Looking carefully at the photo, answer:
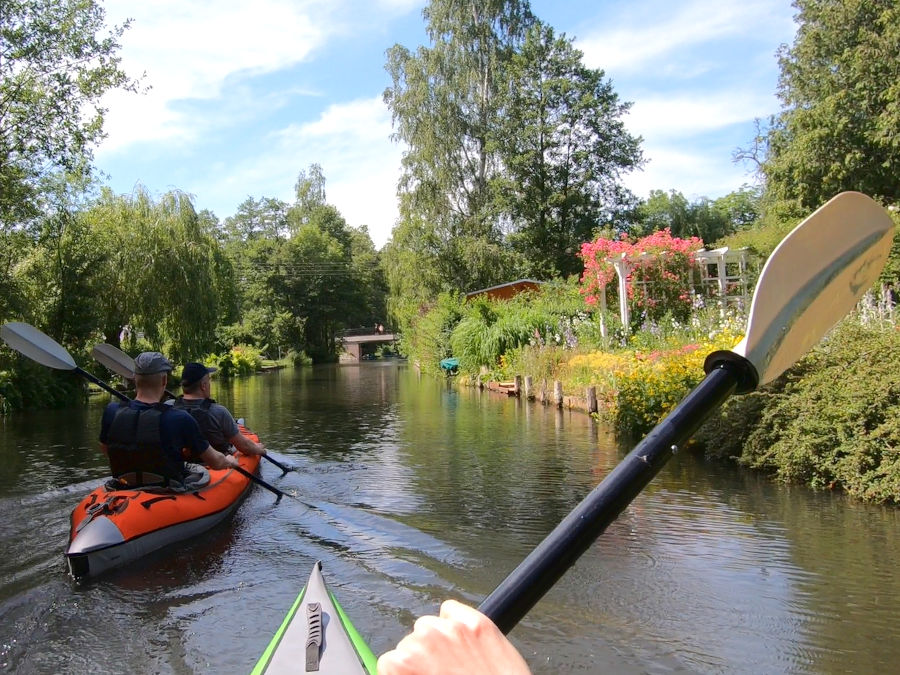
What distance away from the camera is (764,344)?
1.08m

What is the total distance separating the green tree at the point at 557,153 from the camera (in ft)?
111

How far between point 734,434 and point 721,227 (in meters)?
43.9

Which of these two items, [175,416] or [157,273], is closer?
[175,416]

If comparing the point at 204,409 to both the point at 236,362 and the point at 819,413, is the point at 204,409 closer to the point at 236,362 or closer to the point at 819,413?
the point at 819,413

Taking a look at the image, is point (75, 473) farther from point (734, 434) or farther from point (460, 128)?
point (460, 128)

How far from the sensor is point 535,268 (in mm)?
34938

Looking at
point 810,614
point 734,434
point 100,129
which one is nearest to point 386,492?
point 734,434

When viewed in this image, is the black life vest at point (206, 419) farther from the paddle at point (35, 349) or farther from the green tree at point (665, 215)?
the green tree at point (665, 215)

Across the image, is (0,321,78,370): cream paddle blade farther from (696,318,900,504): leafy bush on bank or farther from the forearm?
(696,318,900,504): leafy bush on bank

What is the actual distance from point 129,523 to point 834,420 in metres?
6.37

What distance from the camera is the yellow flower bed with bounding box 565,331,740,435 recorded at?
1002 cm

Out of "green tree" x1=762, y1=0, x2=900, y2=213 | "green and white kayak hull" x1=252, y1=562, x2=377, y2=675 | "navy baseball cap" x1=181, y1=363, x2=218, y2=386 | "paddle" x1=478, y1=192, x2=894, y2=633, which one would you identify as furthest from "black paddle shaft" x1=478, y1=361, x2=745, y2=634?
"green tree" x1=762, y1=0, x2=900, y2=213

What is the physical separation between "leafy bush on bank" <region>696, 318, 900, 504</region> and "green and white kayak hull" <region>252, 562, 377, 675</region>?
5.55 m

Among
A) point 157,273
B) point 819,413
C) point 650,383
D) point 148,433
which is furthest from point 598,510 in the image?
point 157,273
